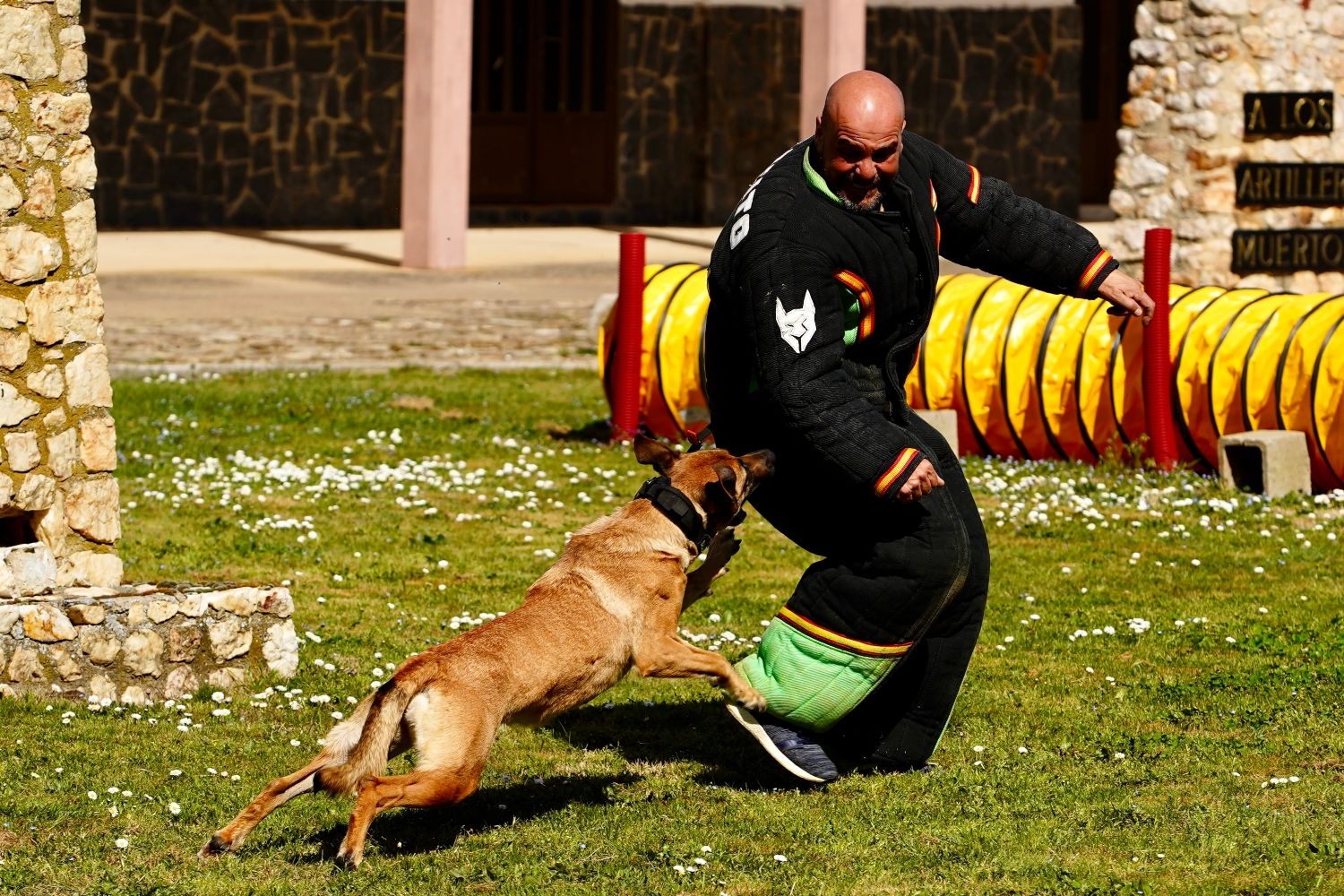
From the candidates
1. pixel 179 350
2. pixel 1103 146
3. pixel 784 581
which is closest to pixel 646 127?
pixel 1103 146

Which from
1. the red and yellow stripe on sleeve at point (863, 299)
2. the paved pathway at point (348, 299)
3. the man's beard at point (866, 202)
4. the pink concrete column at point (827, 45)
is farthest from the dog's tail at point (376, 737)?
the pink concrete column at point (827, 45)

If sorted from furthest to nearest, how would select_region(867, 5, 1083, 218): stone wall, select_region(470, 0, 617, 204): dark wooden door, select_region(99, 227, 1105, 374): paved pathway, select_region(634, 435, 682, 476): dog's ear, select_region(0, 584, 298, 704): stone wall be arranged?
select_region(867, 5, 1083, 218): stone wall → select_region(470, 0, 617, 204): dark wooden door → select_region(99, 227, 1105, 374): paved pathway → select_region(0, 584, 298, 704): stone wall → select_region(634, 435, 682, 476): dog's ear

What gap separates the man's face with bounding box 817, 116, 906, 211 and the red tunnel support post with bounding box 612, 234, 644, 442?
22.4ft

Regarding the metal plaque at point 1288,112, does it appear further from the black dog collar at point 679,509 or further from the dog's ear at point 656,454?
the black dog collar at point 679,509

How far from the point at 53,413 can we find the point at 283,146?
19.2 metres

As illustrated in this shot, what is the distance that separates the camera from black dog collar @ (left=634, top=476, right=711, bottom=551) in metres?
6.25

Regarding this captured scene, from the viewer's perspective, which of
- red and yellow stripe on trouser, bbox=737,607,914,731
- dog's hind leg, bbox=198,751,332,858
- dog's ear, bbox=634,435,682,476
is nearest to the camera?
dog's hind leg, bbox=198,751,332,858

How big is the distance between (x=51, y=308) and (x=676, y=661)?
312 cm

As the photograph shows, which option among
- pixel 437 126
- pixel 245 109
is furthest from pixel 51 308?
pixel 245 109

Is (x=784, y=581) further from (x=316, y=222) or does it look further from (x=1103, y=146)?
(x=1103, y=146)

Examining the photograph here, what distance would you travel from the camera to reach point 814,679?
636cm

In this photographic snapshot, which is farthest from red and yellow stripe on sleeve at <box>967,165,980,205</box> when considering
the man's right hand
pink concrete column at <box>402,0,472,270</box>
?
pink concrete column at <box>402,0,472,270</box>

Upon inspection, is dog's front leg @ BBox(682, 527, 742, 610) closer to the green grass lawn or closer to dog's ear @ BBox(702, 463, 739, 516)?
dog's ear @ BBox(702, 463, 739, 516)

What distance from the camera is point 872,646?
6328mm
